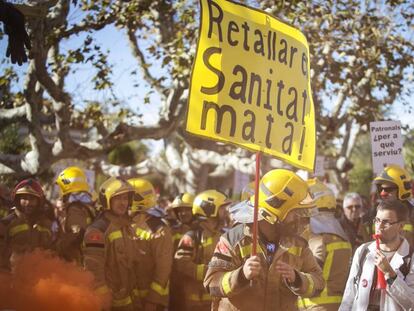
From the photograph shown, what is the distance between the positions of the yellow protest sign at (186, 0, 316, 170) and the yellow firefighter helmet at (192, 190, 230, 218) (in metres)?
3.45

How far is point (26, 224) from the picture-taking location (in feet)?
22.6

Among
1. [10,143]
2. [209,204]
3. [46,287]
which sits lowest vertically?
[46,287]

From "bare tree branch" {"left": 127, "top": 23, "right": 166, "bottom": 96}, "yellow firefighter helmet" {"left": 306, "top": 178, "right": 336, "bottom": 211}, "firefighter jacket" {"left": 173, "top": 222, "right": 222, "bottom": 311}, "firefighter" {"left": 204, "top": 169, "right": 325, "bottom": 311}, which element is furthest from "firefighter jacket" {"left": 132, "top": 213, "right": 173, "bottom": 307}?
"bare tree branch" {"left": 127, "top": 23, "right": 166, "bottom": 96}

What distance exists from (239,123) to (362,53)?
546 inches

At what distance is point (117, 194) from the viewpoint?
6625 mm

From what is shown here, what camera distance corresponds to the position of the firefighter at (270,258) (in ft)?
14.3

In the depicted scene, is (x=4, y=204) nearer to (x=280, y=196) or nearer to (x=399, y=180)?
(x=399, y=180)

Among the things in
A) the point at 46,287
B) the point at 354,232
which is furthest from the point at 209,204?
the point at 46,287

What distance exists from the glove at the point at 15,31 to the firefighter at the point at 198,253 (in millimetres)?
3324

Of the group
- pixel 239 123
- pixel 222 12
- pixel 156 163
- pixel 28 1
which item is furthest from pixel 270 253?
pixel 156 163

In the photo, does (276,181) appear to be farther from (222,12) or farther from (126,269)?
(126,269)

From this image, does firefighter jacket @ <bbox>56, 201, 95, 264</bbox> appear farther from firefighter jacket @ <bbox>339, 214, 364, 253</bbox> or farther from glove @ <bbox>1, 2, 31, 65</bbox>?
firefighter jacket @ <bbox>339, 214, 364, 253</bbox>

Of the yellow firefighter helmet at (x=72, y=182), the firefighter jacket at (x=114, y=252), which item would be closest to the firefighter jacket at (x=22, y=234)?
the firefighter jacket at (x=114, y=252)

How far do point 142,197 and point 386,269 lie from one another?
355 cm
